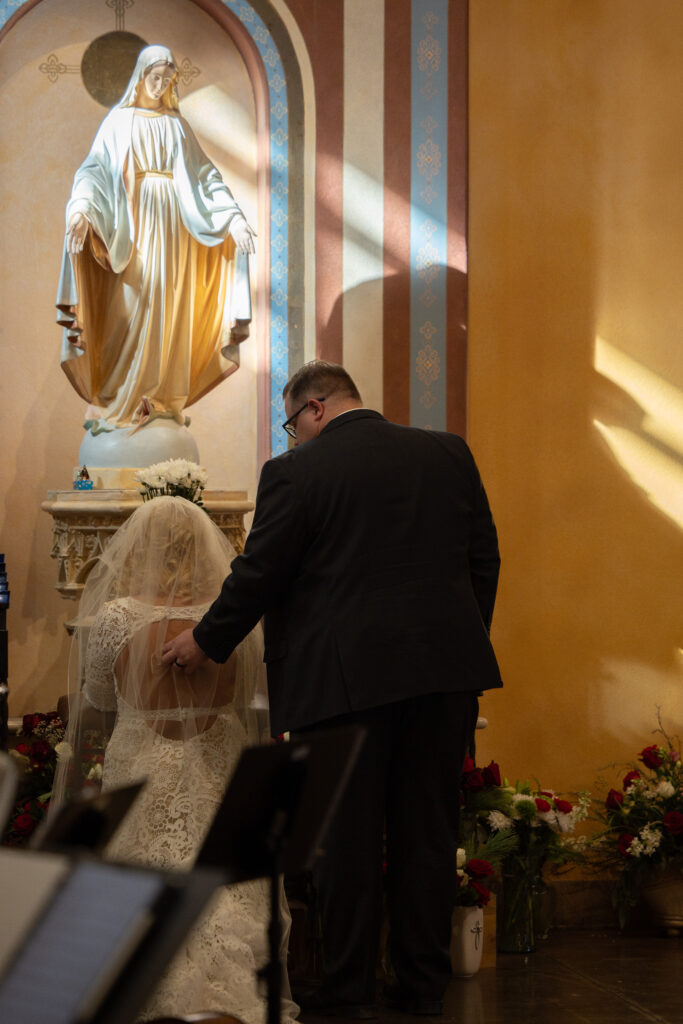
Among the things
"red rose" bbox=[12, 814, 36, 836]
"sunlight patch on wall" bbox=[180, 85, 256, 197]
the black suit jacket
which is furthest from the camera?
"sunlight patch on wall" bbox=[180, 85, 256, 197]

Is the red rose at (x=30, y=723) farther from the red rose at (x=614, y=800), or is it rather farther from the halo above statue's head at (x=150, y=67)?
the halo above statue's head at (x=150, y=67)

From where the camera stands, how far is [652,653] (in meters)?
6.11

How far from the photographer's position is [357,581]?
3.75m

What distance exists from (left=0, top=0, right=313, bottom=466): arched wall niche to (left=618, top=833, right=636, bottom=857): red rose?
2363 mm

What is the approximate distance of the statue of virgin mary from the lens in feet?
17.3

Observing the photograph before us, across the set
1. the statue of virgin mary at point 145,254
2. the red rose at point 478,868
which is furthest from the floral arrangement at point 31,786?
the red rose at point 478,868

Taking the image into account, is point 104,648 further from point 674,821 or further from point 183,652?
point 674,821

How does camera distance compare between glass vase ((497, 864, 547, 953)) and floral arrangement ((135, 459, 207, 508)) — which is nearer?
floral arrangement ((135, 459, 207, 508))

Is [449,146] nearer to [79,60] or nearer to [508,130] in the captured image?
[508,130]

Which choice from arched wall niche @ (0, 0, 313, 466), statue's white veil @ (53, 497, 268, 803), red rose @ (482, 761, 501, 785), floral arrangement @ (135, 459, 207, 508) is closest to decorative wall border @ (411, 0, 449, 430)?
arched wall niche @ (0, 0, 313, 466)

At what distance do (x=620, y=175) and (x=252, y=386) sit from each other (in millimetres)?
2057

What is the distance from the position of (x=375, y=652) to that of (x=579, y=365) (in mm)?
2903

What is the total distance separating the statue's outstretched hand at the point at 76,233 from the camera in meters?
5.12

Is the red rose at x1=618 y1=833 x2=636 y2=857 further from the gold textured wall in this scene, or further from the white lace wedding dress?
the white lace wedding dress
